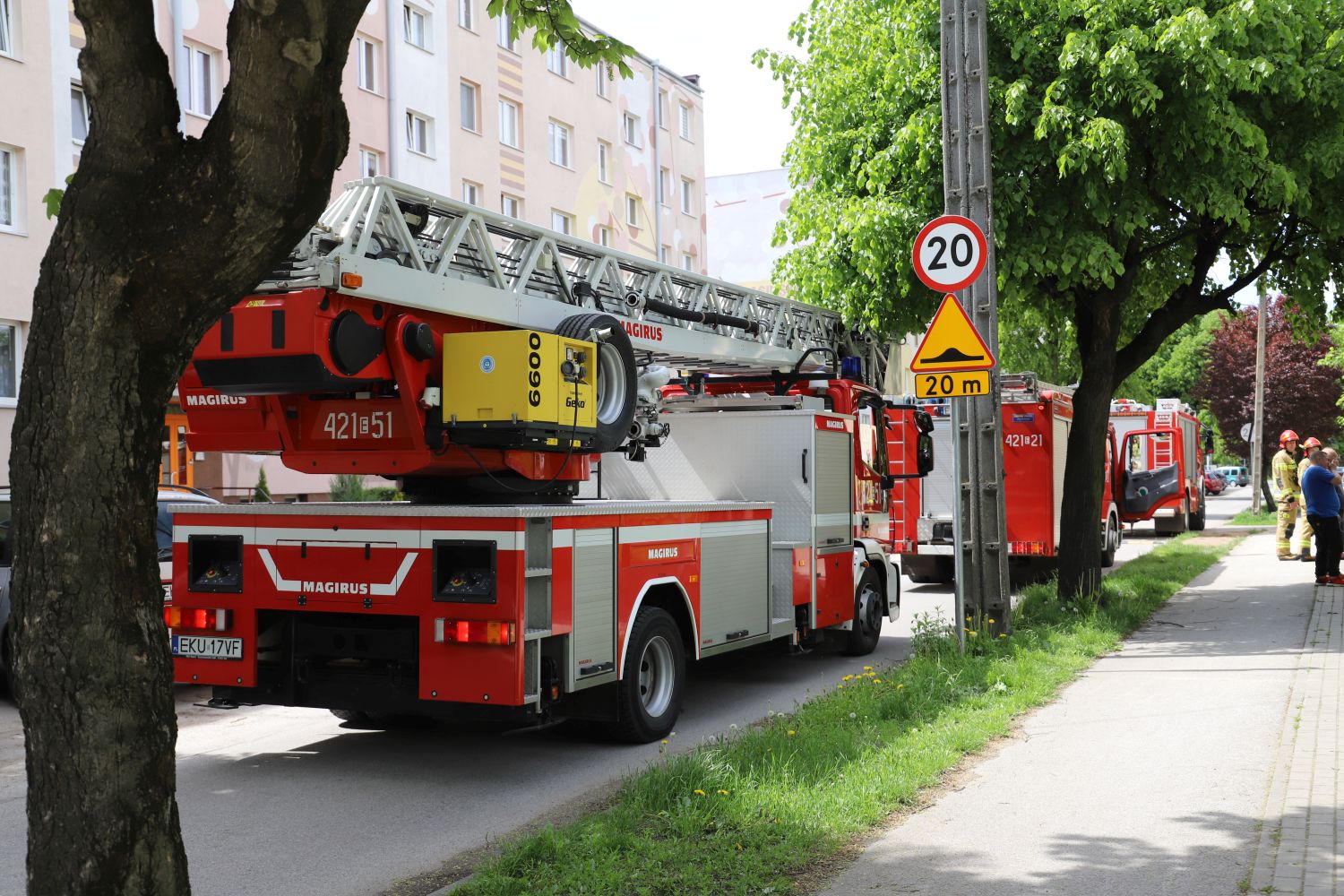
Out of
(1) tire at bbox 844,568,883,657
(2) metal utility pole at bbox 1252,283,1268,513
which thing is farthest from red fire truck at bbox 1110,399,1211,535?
(1) tire at bbox 844,568,883,657

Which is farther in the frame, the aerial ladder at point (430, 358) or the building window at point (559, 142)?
the building window at point (559, 142)

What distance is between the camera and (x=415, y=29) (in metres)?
30.6

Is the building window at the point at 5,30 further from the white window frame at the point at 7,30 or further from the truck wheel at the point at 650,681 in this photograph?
the truck wheel at the point at 650,681

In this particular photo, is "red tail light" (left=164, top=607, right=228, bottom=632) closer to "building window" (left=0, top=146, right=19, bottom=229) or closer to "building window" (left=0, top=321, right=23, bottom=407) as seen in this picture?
"building window" (left=0, top=321, right=23, bottom=407)

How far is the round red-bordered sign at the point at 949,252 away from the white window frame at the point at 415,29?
2291 centimetres

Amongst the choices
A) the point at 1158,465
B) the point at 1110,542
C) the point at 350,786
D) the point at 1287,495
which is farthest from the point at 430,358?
the point at 1158,465

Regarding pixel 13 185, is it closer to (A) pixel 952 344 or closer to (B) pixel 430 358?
(B) pixel 430 358

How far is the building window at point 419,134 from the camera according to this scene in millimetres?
30125

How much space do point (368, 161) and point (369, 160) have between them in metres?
0.07

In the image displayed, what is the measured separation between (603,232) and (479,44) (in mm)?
7029

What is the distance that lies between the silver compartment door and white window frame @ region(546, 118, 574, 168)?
96.1 ft

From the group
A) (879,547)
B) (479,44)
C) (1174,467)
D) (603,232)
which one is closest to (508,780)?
(879,547)

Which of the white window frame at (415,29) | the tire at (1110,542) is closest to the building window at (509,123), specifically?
the white window frame at (415,29)

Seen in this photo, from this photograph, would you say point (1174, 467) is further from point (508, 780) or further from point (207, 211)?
point (207, 211)
